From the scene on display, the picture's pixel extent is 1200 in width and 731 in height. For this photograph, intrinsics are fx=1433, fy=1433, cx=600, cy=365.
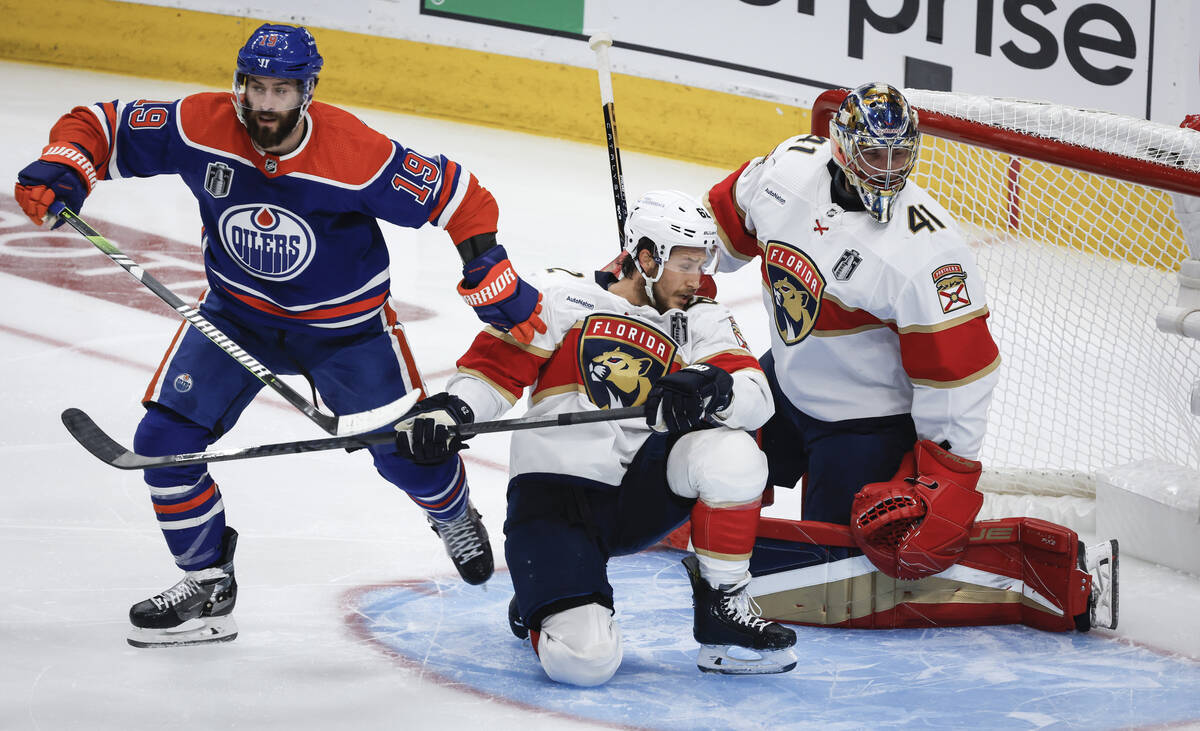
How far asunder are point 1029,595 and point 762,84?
3988mm

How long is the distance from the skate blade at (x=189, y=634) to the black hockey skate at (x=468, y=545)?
0.49 metres

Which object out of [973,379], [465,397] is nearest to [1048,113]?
[973,379]

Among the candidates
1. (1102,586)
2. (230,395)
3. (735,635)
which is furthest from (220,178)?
(1102,586)

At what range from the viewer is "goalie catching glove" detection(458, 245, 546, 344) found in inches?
105

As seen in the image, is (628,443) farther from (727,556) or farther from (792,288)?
(792,288)

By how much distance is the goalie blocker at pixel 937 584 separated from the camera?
2.91 meters

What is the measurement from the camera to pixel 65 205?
262cm

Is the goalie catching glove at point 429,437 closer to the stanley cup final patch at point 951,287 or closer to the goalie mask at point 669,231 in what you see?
the goalie mask at point 669,231

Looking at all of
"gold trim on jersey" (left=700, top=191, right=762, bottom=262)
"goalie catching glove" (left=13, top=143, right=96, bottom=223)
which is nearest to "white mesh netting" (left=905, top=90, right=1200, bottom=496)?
"gold trim on jersey" (left=700, top=191, right=762, bottom=262)

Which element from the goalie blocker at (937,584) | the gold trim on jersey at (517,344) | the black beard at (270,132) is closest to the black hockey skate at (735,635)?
the goalie blocker at (937,584)

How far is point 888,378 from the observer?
3.05 m

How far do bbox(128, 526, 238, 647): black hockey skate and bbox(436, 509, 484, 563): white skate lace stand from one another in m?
0.46

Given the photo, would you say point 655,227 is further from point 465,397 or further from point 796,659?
point 796,659

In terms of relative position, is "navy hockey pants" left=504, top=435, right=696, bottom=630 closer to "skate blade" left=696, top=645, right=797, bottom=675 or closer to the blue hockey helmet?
"skate blade" left=696, top=645, right=797, bottom=675
